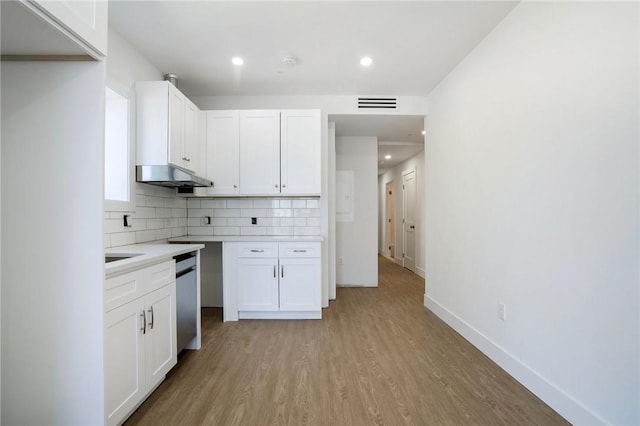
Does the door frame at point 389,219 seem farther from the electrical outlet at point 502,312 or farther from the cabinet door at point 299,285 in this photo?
the electrical outlet at point 502,312

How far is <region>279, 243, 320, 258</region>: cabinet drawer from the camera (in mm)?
3201

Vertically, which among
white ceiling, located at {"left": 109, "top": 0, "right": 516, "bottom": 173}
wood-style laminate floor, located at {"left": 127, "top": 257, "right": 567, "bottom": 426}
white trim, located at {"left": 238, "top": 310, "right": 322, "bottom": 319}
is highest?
white ceiling, located at {"left": 109, "top": 0, "right": 516, "bottom": 173}

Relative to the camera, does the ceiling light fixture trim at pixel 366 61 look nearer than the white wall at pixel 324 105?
Yes

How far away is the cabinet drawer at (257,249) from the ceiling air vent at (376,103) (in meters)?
Result: 2.04

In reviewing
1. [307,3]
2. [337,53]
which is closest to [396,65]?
[337,53]

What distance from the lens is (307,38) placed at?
2.49 metres

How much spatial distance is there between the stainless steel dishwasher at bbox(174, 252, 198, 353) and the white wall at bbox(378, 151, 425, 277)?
437cm

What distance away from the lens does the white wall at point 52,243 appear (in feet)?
→ 4.21

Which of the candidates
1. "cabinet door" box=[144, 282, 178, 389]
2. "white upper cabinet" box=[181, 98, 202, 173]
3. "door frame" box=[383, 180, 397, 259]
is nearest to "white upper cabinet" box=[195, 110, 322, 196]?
"white upper cabinet" box=[181, 98, 202, 173]

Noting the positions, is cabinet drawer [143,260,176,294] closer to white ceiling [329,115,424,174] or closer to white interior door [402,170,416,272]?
white ceiling [329,115,424,174]

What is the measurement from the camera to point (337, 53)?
2705 mm

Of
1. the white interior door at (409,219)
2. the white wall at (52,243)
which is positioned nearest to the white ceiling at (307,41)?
the white wall at (52,243)

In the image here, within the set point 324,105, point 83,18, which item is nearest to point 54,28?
point 83,18

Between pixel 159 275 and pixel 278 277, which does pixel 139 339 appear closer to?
pixel 159 275
